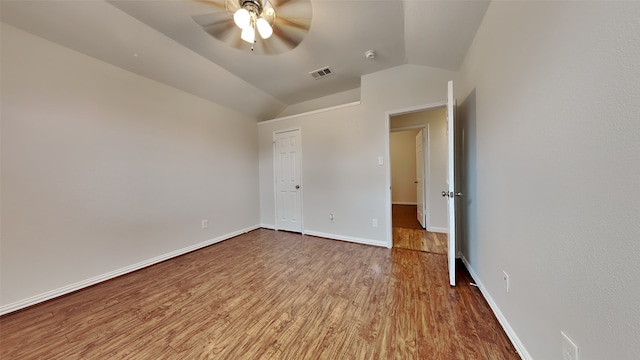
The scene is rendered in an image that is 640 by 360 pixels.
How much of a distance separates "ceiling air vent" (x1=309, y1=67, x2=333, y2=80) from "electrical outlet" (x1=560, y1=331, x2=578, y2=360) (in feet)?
10.7

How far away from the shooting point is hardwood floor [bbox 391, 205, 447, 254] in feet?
9.75

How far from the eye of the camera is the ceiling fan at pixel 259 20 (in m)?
1.52

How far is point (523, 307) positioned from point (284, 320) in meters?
1.59

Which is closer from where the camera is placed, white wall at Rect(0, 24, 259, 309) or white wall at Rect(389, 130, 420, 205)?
white wall at Rect(0, 24, 259, 309)

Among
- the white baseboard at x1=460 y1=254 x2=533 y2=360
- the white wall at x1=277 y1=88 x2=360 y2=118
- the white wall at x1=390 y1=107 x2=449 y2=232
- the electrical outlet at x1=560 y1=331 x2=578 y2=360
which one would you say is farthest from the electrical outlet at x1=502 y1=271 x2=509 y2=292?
the white wall at x1=277 y1=88 x2=360 y2=118

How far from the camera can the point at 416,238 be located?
340 centimetres

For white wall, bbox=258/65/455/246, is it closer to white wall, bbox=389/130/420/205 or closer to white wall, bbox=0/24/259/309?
white wall, bbox=0/24/259/309

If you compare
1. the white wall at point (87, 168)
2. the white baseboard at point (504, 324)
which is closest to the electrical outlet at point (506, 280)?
the white baseboard at point (504, 324)

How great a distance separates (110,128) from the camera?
229 centimetres

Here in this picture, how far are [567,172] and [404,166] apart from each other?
6.05 metres

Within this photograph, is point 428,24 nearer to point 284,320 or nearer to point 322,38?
point 322,38

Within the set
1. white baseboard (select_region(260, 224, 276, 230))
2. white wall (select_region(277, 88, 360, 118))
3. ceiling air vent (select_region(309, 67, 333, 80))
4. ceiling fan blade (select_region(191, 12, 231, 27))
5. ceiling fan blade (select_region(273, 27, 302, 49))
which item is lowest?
white baseboard (select_region(260, 224, 276, 230))

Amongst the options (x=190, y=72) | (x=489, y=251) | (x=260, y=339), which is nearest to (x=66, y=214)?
(x=190, y=72)

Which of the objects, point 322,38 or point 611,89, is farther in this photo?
point 322,38
